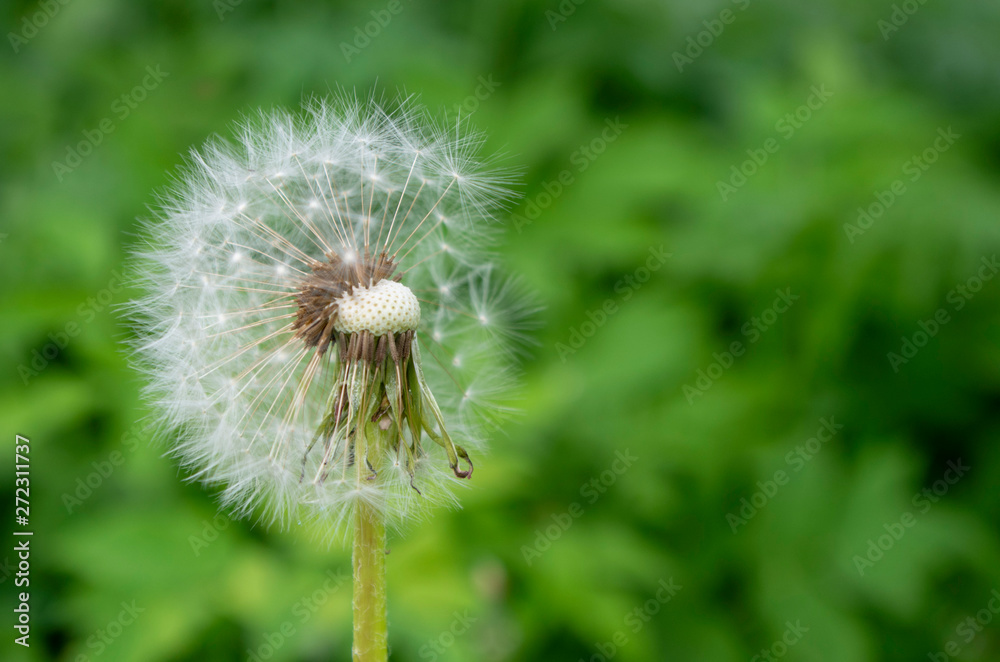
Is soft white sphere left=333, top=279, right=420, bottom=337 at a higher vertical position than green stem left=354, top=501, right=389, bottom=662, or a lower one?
higher

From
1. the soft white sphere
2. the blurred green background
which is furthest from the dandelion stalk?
the blurred green background

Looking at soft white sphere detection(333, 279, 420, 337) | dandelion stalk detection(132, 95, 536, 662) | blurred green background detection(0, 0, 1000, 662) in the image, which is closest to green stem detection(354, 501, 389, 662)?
dandelion stalk detection(132, 95, 536, 662)

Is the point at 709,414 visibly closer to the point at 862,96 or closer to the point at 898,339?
the point at 898,339

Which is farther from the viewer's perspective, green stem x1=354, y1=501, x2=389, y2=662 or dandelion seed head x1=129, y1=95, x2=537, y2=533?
dandelion seed head x1=129, y1=95, x2=537, y2=533

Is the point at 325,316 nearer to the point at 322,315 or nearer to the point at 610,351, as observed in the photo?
the point at 322,315

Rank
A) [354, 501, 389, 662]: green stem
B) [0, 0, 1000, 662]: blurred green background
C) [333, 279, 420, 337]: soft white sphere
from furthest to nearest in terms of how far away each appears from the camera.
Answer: [0, 0, 1000, 662]: blurred green background
[333, 279, 420, 337]: soft white sphere
[354, 501, 389, 662]: green stem

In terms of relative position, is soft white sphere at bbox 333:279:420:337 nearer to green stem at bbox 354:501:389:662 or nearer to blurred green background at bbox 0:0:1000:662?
green stem at bbox 354:501:389:662

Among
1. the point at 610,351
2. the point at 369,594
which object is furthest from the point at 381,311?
Result: the point at 610,351

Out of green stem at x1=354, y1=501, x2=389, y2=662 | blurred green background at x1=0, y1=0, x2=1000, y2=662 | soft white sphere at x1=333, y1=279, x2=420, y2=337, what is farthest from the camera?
blurred green background at x1=0, y1=0, x2=1000, y2=662
